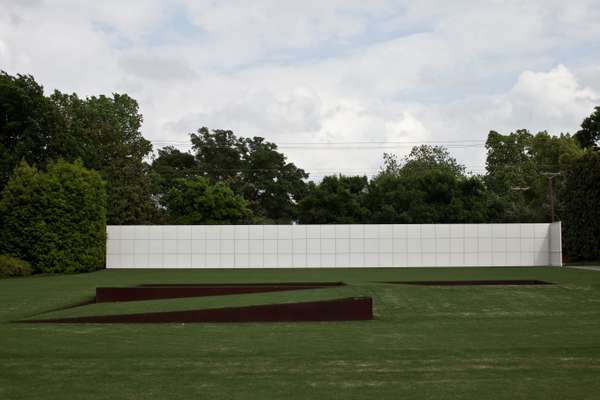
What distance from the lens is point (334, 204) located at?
4322 cm

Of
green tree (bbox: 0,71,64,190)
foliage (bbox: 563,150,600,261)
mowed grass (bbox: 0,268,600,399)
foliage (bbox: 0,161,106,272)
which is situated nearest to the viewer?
mowed grass (bbox: 0,268,600,399)

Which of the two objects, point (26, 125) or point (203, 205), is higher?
point (26, 125)

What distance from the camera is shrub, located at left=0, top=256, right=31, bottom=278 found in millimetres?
23641

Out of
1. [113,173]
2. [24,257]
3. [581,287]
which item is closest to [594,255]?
[581,287]

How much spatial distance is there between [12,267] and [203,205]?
16.8 metres

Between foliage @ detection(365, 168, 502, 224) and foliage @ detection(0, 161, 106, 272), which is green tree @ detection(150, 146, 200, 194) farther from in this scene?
foliage @ detection(0, 161, 106, 272)

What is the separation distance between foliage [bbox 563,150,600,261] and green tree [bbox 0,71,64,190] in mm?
23645

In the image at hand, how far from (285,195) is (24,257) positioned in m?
26.5

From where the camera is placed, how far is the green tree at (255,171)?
49.5m

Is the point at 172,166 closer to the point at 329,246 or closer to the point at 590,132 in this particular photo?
the point at 329,246

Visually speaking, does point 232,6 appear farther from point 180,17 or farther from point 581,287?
point 581,287

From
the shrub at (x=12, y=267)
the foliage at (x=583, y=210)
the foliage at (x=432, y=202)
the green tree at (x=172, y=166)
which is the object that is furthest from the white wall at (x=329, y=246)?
the green tree at (x=172, y=166)

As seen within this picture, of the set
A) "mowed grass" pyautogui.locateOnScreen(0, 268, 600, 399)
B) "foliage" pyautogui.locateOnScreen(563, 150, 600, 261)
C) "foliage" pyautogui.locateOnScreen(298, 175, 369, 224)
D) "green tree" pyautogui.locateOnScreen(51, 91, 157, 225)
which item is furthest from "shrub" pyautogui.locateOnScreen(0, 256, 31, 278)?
"foliage" pyautogui.locateOnScreen(563, 150, 600, 261)

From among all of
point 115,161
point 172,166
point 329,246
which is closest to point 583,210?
point 329,246
